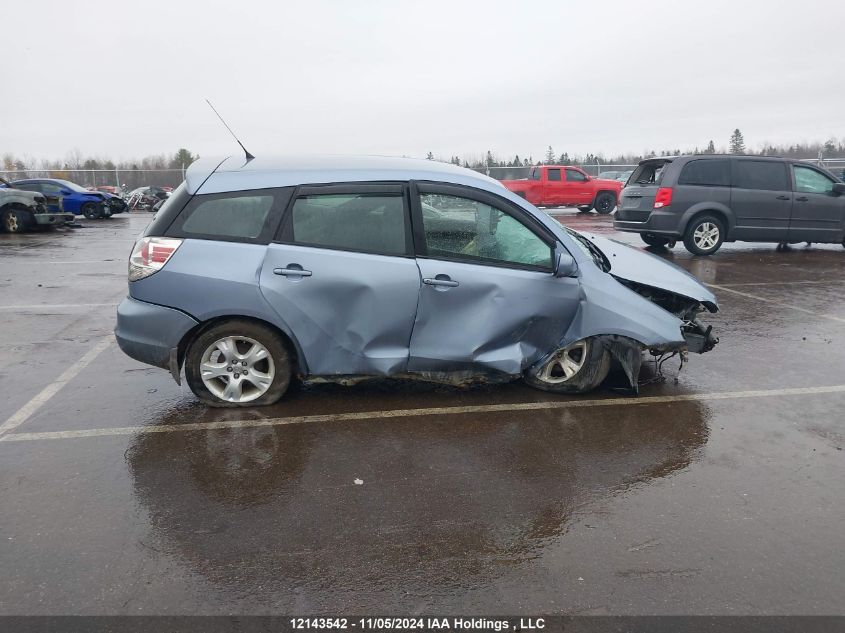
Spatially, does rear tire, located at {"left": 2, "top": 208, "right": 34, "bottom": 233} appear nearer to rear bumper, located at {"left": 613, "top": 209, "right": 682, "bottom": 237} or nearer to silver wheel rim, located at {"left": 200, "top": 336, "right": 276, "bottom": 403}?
rear bumper, located at {"left": 613, "top": 209, "right": 682, "bottom": 237}

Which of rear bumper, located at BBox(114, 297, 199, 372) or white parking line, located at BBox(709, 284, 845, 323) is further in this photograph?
white parking line, located at BBox(709, 284, 845, 323)

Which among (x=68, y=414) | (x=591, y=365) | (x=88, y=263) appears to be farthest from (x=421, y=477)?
(x=88, y=263)

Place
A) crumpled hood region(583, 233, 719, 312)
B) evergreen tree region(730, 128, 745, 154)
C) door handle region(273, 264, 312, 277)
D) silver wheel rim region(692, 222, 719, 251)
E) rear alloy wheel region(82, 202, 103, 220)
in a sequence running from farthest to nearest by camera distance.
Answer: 1. evergreen tree region(730, 128, 745, 154)
2. rear alloy wheel region(82, 202, 103, 220)
3. silver wheel rim region(692, 222, 719, 251)
4. crumpled hood region(583, 233, 719, 312)
5. door handle region(273, 264, 312, 277)

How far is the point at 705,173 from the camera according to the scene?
11930mm

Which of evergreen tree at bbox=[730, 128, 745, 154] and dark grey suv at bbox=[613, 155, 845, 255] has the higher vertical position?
evergreen tree at bbox=[730, 128, 745, 154]

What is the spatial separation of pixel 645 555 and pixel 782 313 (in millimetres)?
5822

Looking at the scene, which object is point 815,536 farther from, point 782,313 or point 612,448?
point 782,313

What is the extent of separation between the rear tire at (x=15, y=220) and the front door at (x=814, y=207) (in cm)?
1850

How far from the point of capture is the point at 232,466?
12.5 feet

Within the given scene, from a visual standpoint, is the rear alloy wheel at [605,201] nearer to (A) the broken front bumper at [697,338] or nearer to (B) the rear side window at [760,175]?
(B) the rear side window at [760,175]

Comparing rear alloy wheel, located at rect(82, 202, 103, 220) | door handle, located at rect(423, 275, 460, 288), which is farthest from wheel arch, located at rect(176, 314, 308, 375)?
rear alloy wheel, located at rect(82, 202, 103, 220)

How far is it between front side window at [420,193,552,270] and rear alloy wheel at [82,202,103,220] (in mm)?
22907

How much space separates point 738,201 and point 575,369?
900 centimetres

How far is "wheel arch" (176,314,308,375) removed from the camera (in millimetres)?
4449
